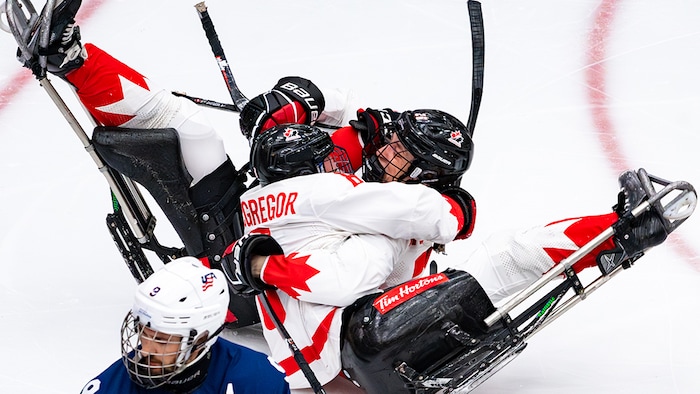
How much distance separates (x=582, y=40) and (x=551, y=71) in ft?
1.31

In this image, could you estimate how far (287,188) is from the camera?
3.22 meters

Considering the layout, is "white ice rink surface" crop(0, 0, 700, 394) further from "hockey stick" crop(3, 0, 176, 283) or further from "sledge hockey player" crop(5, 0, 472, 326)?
"sledge hockey player" crop(5, 0, 472, 326)

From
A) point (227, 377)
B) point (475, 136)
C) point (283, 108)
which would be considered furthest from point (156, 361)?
point (475, 136)

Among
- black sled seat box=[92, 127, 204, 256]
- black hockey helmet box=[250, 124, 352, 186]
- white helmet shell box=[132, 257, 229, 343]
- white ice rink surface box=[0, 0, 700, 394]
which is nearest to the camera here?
white helmet shell box=[132, 257, 229, 343]

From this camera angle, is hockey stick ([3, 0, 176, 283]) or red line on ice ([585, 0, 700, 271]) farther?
red line on ice ([585, 0, 700, 271])

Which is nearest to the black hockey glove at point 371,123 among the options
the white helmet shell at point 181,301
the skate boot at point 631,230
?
the skate boot at point 631,230

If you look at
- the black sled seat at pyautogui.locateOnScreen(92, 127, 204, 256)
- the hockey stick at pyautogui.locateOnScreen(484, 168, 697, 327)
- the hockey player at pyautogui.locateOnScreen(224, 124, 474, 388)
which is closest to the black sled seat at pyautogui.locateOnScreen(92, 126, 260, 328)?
the black sled seat at pyautogui.locateOnScreen(92, 127, 204, 256)

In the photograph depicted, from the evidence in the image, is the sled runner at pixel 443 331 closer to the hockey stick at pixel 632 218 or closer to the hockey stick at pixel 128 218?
the hockey stick at pixel 632 218

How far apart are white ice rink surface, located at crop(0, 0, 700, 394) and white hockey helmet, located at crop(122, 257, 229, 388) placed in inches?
48.9

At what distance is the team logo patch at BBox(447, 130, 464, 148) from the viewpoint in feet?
10.9

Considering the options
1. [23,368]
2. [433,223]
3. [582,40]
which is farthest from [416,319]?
[582,40]

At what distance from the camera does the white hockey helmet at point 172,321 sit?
218cm

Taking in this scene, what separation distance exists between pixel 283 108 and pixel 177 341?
1.54 m

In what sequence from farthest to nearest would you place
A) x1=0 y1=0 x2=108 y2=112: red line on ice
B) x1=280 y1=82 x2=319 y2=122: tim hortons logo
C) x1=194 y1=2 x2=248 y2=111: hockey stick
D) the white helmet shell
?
x1=0 y1=0 x2=108 y2=112: red line on ice, x1=194 y1=2 x2=248 y2=111: hockey stick, x1=280 y1=82 x2=319 y2=122: tim hortons logo, the white helmet shell
